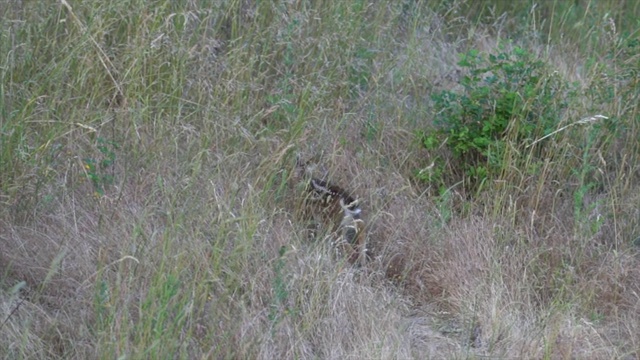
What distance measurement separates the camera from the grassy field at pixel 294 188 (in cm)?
381

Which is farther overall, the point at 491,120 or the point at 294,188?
the point at 491,120

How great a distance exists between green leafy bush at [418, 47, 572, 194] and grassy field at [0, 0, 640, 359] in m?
0.01

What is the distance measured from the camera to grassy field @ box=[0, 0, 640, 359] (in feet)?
12.5

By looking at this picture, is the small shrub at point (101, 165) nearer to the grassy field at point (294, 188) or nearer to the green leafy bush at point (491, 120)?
the grassy field at point (294, 188)

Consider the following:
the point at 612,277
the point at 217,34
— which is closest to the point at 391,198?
the point at 612,277

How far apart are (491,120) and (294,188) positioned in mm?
1102

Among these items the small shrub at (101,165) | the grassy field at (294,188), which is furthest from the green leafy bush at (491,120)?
the small shrub at (101,165)

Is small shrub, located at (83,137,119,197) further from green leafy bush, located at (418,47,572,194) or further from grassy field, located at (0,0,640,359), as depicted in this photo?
green leafy bush, located at (418,47,572,194)

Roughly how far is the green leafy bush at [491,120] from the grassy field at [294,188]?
0.01 m

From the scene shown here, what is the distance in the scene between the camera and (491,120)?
505 cm


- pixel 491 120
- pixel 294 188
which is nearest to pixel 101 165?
pixel 294 188

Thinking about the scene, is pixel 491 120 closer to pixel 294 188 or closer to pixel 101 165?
pixel 294 188

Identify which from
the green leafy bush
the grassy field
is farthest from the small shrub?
the green leafy bush

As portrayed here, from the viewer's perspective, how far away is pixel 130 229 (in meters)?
4.19
